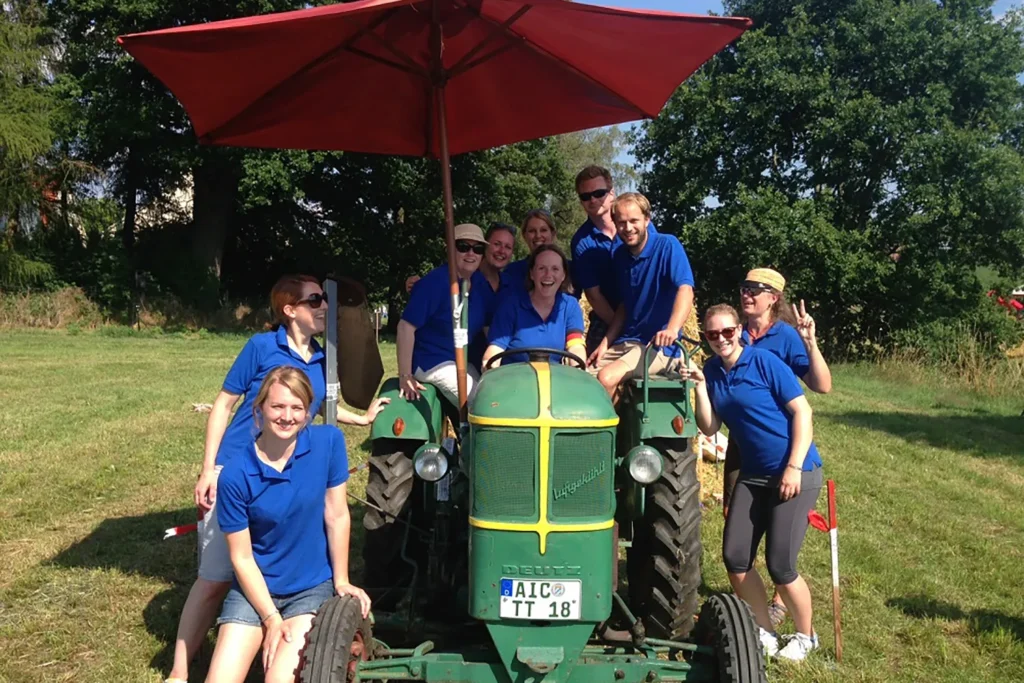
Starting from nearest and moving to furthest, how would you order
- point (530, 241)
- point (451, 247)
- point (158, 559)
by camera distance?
point (451, 247) < point (530, 241) < point (158, 559)

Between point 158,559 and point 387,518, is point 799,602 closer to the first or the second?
point 387,518

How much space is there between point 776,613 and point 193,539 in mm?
3699

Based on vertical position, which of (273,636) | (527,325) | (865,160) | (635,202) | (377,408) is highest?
(865,160)

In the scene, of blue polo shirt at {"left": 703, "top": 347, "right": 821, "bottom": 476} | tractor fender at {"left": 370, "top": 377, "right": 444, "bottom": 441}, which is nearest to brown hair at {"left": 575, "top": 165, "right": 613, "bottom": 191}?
blue polo shirt at {"left": 703, "top": 347, "right": 821, "bottom": 476}

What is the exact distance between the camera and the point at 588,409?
3176 millimetres

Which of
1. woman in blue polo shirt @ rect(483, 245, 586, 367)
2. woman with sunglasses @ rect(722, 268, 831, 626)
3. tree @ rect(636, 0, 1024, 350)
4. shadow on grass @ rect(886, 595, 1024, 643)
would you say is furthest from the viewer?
tree @ rect(636, 0, 1024, 350)

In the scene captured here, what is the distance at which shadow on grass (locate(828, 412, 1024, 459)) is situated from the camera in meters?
10.1

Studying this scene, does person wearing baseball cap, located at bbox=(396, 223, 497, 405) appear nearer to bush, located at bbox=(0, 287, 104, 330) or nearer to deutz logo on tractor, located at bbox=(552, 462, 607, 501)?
deutz logo on tractor, located at bbox=(552, 462, 607, 501)

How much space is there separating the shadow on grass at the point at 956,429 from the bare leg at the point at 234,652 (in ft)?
29.2

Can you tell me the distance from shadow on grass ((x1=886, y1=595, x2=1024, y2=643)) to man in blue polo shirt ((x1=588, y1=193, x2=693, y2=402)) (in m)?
2.03

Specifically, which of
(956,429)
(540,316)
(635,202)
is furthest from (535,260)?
(956,429)

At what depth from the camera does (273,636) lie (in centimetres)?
315

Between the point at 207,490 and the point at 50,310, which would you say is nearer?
the point at 207,490

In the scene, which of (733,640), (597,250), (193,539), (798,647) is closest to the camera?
(733,640)
